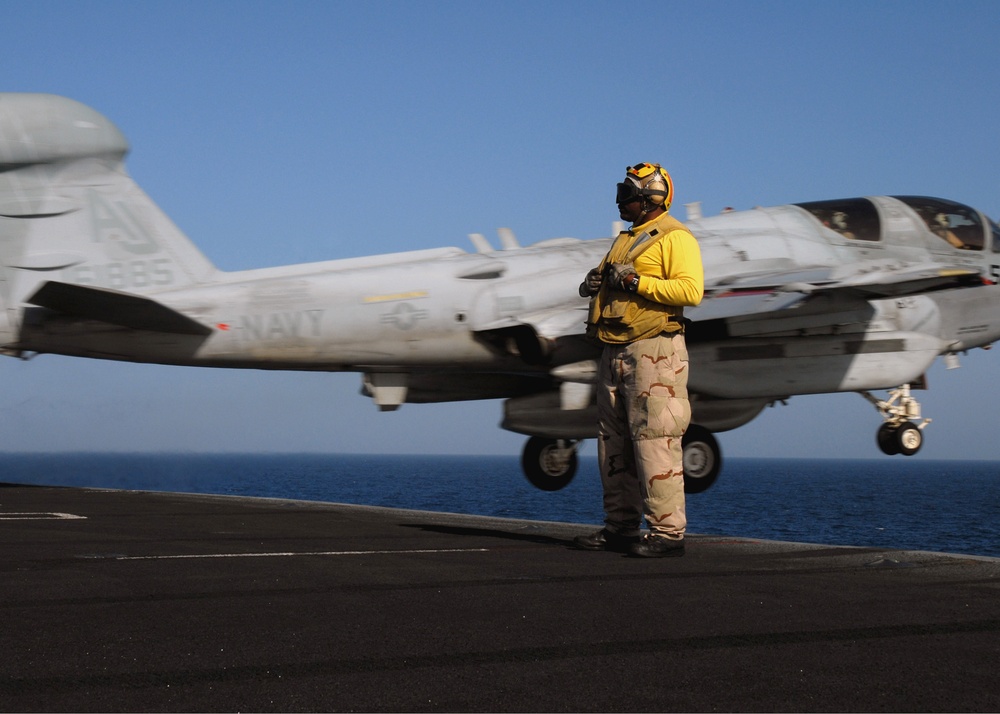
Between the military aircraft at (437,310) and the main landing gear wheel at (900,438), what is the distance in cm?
2

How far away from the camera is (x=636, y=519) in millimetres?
7828

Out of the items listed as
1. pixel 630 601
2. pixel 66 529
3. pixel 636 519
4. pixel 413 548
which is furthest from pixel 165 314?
pixel 630 601

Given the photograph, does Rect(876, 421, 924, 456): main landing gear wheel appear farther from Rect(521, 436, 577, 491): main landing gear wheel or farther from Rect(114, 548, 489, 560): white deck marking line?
Rect(114, 548, 489, 560): white deck marking line

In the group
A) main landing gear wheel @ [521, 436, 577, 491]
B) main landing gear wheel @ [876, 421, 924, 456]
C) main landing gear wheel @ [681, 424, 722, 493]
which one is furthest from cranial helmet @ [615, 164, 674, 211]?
main landing gear wheel @ [876, 421, 924, 456]

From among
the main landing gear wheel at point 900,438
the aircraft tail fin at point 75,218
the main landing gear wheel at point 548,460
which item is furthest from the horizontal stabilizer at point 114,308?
the main landing gear wheel at point 900,438

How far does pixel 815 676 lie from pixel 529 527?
6.57 meters

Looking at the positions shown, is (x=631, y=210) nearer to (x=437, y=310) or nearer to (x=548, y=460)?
(x=437, y=310)

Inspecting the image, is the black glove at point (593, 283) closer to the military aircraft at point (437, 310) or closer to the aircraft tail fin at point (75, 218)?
the military aircraft at point (437, 310)

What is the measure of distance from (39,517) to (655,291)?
651cm

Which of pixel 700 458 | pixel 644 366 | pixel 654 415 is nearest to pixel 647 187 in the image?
pixel 644 366

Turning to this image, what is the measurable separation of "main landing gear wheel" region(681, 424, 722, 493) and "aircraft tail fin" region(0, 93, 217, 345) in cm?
668

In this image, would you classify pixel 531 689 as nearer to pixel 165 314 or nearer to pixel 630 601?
pixel 630 601

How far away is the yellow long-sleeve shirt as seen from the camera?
7332 millimetres

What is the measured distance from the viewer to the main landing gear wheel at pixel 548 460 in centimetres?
1509
